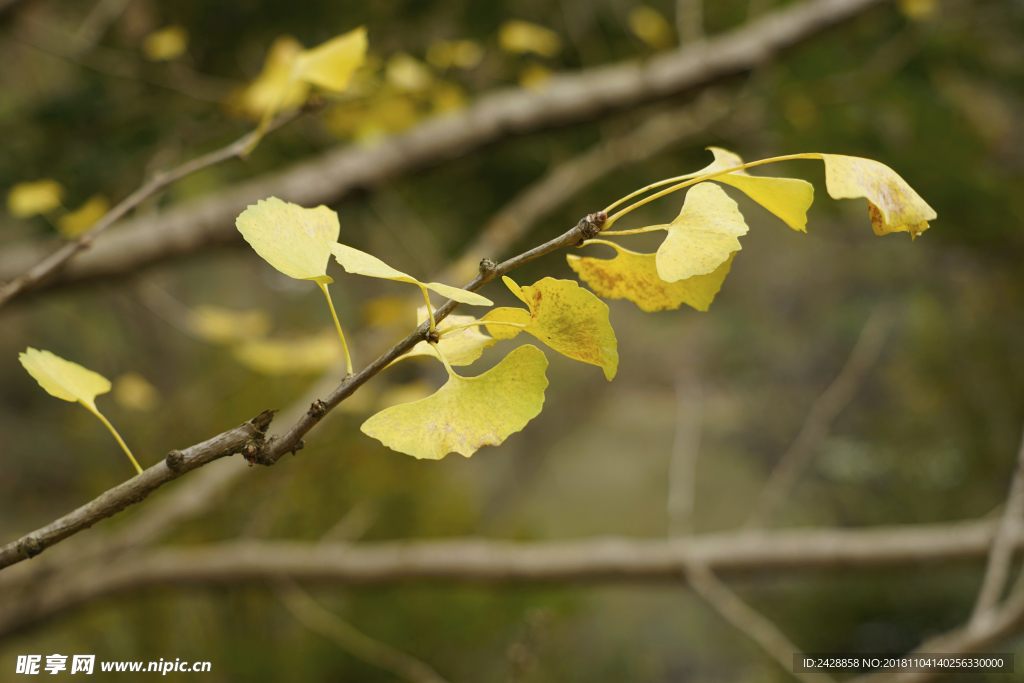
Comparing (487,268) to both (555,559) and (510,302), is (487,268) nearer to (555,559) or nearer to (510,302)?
(555,559)

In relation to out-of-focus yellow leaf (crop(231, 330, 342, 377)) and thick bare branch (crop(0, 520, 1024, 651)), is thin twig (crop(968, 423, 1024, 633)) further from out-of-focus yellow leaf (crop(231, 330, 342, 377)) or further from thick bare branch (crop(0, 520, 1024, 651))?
out-of-focus yellow leaf (crop(231, 330, 342, 377))

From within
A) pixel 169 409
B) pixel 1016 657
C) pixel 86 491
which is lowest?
pixel 1016 657

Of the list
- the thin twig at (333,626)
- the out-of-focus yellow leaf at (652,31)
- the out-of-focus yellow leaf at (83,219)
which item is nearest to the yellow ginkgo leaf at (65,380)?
the out-of-focus yellow leaf at (83,219)

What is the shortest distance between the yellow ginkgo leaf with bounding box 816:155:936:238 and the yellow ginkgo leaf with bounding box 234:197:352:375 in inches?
4.0

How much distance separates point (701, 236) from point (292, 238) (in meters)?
0.09

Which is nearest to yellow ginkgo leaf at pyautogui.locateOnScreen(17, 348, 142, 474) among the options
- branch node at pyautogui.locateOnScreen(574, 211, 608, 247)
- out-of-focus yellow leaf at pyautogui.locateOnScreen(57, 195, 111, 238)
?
branch node at pyautogui.locateOnScreen(574, 211, 608, 247)

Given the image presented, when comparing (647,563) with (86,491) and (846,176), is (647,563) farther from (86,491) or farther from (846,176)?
(86,491)

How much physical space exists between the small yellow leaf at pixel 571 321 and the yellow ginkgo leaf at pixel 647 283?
2cm

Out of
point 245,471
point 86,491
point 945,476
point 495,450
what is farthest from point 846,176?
point 495,450

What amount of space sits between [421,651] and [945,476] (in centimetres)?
111

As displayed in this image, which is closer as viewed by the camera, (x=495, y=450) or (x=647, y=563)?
(x=647, y=563)

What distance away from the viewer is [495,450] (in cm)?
182

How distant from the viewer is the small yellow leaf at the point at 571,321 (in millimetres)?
115

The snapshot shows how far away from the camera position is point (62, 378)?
0.15m
